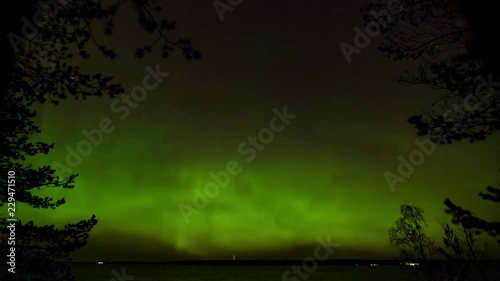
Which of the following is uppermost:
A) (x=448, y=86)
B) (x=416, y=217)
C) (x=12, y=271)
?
(x=448, y=86)

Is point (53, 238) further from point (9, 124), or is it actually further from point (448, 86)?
point (448, 86)

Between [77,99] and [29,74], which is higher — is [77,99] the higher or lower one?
the lower one

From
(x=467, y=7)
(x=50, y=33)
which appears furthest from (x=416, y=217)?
(x=50, y=33)

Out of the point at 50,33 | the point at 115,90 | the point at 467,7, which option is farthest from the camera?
the point at 115,90

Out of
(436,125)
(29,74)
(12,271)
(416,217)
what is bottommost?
(12,271)

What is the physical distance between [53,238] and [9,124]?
3.13 m

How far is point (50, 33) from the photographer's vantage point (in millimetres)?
6047

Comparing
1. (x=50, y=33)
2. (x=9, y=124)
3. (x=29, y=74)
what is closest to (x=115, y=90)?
(x=50, y=33)

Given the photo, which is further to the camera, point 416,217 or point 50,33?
point 416,217

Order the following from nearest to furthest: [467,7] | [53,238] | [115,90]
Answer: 1. [467,7]
2. [115,90]
3. [53,238]

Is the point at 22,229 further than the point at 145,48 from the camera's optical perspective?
Yes

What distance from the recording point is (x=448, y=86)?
693 centimetres

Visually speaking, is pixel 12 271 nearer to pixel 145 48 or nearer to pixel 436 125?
pixel 145 48

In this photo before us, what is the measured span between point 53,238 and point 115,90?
668 cm
